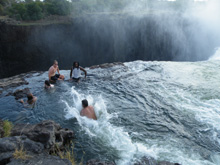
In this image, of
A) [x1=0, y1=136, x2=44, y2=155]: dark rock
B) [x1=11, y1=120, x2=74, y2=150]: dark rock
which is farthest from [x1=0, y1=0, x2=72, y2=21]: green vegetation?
[x1=0, y1=136, x2=44, y2=155]: dark rock

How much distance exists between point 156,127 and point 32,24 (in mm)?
17051

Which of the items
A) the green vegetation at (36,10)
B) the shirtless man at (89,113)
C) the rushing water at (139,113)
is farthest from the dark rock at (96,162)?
the green vegetation at (36,10)

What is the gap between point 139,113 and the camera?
5.72 meters

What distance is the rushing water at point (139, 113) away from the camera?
408 centimetres

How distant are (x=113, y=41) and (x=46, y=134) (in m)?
16.2

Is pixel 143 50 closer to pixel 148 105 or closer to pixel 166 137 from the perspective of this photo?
pixel 148 105

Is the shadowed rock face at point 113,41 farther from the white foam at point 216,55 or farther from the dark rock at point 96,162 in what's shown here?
the dark rock at point 96,162

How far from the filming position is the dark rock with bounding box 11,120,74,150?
3.74 metres

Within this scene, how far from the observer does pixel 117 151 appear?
13.4 feet

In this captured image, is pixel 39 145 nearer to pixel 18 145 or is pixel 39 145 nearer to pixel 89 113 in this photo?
pixel 18 145

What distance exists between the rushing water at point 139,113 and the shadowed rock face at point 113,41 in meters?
9.03

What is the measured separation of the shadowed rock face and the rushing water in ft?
29.6

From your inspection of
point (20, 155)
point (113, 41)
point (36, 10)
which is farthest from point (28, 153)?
point (36, 10)

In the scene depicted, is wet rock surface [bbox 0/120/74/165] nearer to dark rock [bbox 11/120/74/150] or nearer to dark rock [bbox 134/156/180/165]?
dark rock [bbox 11/120/74/150]
